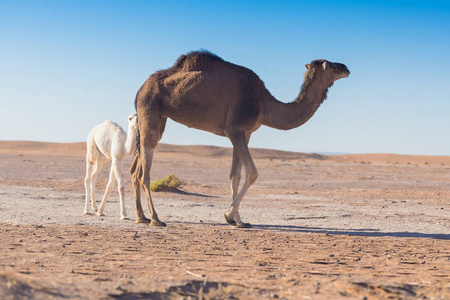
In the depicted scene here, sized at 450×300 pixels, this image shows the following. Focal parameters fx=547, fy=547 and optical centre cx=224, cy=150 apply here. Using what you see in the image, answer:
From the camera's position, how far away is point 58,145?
9600 cm

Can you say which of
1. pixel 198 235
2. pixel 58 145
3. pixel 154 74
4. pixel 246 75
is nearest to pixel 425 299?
pixel 198 235

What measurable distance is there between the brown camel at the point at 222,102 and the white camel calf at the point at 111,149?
0.73m

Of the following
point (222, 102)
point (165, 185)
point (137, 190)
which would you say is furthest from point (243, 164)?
point (165, 185)

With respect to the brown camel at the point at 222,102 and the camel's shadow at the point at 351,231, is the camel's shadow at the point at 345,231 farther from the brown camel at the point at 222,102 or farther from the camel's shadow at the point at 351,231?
the brown camel at the point at 222,102

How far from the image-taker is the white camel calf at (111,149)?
11.0 metres

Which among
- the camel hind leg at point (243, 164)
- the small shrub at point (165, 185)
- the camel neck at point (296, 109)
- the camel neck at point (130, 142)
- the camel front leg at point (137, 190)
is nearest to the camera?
the camel hind leg at point (243, 164)

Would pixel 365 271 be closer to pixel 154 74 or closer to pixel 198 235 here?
pixel 198 235

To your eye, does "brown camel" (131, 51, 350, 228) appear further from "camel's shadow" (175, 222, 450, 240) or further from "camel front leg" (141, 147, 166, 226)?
"camel's shadow" (175, 222, 450, 240)

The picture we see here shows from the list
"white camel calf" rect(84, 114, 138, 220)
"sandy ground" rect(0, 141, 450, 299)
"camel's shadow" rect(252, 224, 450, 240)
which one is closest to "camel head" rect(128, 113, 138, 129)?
"white camel calf" rect(84, 114, 138, 220)

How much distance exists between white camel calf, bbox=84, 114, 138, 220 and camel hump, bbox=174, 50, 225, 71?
1586mm

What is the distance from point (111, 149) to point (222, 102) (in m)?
2.83

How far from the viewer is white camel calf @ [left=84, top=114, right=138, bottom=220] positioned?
11039 mm

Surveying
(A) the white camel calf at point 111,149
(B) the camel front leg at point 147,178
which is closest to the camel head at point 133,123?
(A) the white camel calf at point 111,149

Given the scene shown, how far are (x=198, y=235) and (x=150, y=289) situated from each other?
184 inches
